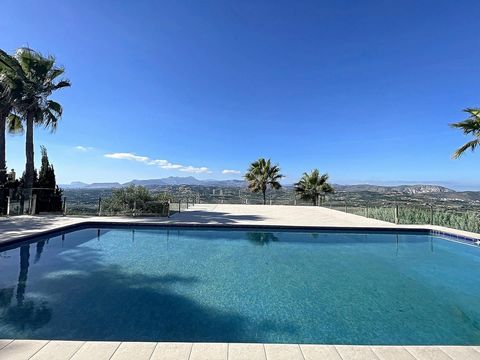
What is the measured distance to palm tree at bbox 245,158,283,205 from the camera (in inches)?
944

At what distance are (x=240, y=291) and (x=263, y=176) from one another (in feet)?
64.4

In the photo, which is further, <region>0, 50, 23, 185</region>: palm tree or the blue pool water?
<region>0, 50, 23, 185</region>: palm tree

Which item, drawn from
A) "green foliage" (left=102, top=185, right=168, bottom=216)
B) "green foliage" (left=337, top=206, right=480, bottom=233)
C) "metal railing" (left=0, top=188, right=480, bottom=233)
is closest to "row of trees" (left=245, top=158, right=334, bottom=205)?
"metal railing" (left=0, top=188, right=480, bottom=233)

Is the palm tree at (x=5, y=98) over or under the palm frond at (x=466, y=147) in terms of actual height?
over

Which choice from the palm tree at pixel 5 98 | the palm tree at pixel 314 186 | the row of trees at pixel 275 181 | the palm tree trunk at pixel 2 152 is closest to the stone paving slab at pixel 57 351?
the palm tree at pixel 5 98

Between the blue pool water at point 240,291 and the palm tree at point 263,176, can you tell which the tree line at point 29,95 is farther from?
the palm tree at point 263,176

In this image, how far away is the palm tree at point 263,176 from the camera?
23969 mm

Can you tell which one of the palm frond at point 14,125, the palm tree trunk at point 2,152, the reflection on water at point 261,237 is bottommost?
the reflection on water at point 261,237

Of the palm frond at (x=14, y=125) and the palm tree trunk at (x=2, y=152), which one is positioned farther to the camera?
the palm frond at (x=14, y=125)

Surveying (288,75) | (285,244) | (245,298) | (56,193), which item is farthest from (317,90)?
(245,298)

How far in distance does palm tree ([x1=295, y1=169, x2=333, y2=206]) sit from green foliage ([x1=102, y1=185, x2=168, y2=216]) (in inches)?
557

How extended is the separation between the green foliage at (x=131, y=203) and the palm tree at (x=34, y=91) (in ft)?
10.8

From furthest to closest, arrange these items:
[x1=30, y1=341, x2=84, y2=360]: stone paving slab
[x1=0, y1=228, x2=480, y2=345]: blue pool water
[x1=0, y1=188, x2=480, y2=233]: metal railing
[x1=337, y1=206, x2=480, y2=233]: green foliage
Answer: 1. [x1=0, y1=188, x2=480, y2=233]: metal railing
2. [x1=337, y1=206, x2=480, y2=233]: green foliage
3. [x1=0, y1=228, x2=480, y2=345]: blue pool water
4. [x1=30, y1=341, x2=84, y2=360]: stone paving slab

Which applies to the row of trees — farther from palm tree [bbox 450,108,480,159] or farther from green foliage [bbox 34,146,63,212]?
green foliage [bbox 34,146,63,212]
